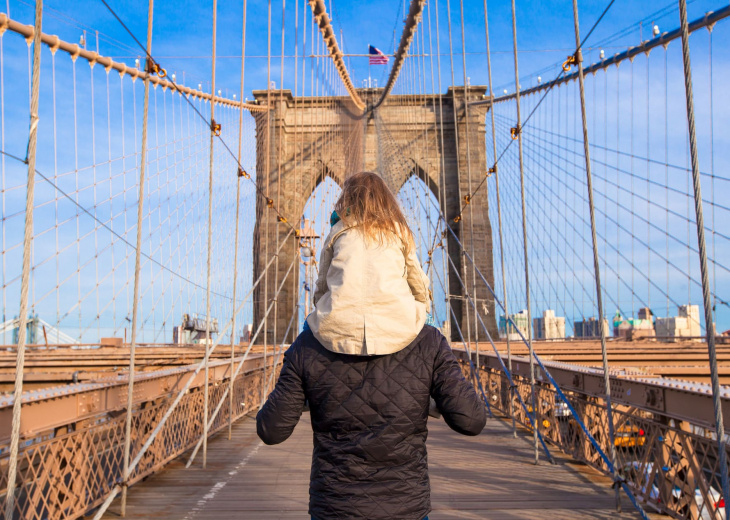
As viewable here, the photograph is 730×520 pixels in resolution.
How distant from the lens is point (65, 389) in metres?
3.27

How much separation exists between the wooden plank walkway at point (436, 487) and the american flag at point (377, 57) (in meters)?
18.4

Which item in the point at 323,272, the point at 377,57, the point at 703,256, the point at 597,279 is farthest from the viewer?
the point at 377,57

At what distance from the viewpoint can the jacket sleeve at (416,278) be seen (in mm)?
1590

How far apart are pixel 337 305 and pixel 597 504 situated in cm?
263

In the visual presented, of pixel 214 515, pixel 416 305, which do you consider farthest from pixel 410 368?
pixel 214 515

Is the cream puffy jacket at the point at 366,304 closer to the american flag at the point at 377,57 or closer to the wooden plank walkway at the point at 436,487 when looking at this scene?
the wooden plank walkway at the point at 436,487

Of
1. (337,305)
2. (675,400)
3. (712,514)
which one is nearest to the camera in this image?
(337,305)

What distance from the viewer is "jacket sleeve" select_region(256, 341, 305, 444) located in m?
1.52

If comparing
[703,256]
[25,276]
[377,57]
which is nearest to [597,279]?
[703,256]

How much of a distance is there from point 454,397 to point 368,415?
7.7 inches

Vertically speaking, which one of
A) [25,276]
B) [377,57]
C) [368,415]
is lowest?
[368,415]

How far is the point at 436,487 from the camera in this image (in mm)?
3955

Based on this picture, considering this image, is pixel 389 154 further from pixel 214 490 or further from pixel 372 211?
pixel 372 211

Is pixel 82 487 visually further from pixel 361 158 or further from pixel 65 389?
pixel 361 158
